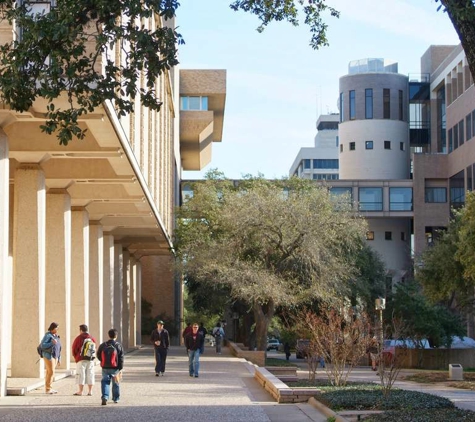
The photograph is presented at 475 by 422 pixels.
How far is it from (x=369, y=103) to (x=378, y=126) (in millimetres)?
2345

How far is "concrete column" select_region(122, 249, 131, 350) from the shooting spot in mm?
54562

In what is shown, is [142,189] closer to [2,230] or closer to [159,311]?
[2,230]

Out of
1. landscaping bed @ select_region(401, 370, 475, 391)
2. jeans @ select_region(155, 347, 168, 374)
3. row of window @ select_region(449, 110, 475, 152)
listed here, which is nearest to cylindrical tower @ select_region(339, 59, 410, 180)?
row of window @ select_region(449, 110, 475, 152)

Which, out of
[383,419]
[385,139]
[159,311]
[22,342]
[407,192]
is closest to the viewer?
[383,419]

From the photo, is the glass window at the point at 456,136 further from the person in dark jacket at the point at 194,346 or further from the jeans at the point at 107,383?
the jeans at the point at 107,383

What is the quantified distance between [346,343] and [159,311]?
45.3 m

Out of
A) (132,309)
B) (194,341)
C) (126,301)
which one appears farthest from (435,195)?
(194,341)

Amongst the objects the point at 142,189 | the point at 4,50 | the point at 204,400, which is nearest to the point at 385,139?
the point at 142,189

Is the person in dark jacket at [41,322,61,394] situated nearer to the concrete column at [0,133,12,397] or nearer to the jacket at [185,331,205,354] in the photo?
the concrete column at [0,133,12,397]

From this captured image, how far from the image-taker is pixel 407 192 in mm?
83250

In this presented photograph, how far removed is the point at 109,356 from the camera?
19.7 meters

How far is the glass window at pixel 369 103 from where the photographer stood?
90375 mm

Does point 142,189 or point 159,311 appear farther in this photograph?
point 159,311

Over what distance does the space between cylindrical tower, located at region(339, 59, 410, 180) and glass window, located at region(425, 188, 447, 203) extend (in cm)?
903
